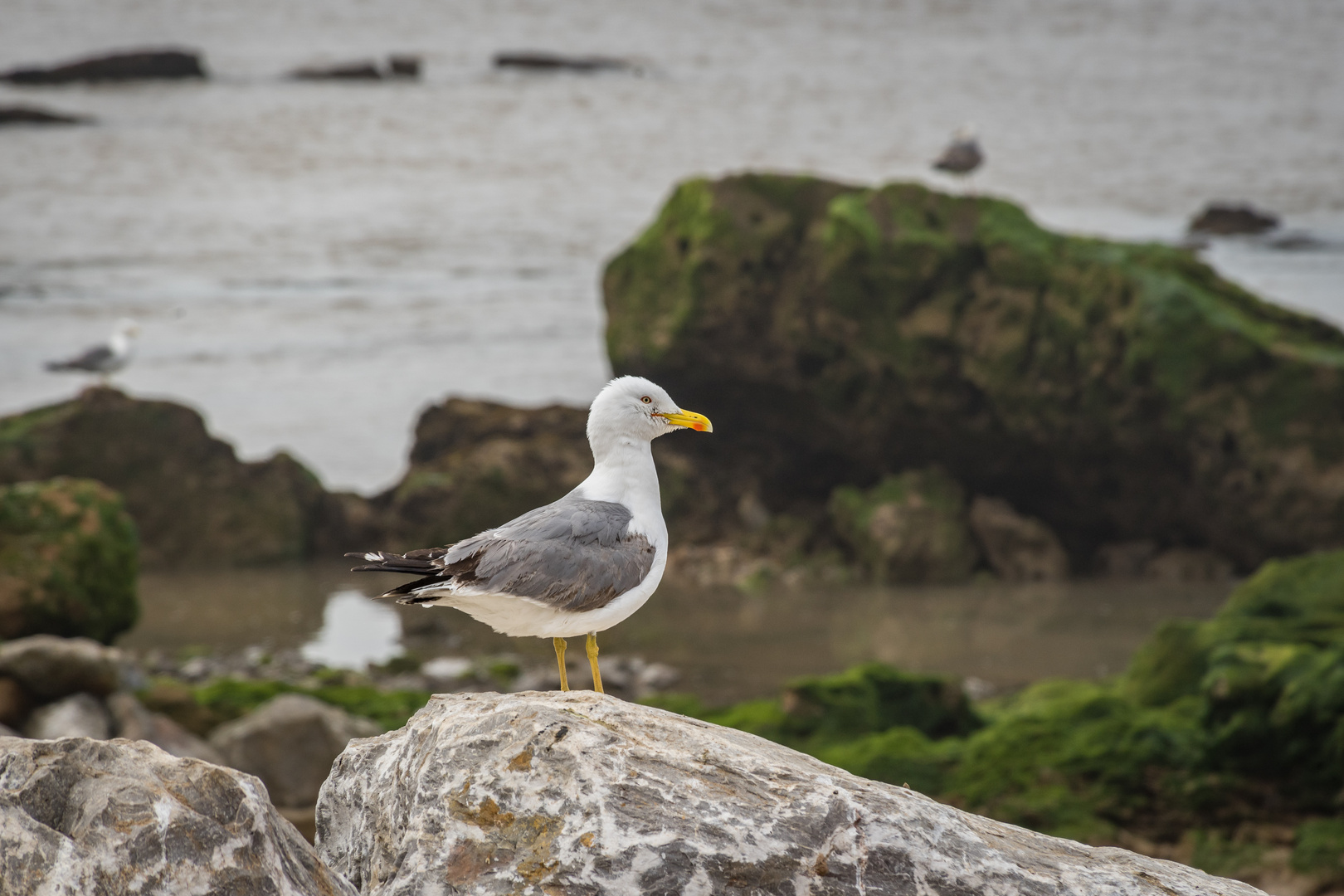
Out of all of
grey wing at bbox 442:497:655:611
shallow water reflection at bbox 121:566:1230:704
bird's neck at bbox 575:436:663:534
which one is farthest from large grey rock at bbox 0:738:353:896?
shallow water reflection at bbox 121:566:1230:704

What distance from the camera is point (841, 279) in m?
20.4

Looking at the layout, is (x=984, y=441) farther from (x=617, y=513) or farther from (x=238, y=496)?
(x=617, y=513)

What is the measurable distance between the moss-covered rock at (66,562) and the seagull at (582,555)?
10345 mm

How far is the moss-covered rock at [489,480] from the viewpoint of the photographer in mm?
20562

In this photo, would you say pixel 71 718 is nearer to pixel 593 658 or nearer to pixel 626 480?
pixel 626 480

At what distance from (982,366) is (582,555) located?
1631 cm

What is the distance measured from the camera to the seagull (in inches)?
181

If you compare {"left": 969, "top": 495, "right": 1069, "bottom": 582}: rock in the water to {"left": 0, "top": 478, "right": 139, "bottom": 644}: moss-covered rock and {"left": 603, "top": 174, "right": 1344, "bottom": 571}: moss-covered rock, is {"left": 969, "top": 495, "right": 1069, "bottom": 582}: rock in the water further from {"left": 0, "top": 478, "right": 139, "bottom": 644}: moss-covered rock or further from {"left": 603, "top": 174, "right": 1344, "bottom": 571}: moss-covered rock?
{"left": 0, "top": 478, "right": 139, "bottom": 644}: moss-covered rock

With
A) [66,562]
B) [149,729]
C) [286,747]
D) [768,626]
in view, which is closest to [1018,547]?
[768,626]

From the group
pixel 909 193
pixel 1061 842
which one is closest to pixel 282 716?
pixel 1061 842

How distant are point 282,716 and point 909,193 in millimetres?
13199

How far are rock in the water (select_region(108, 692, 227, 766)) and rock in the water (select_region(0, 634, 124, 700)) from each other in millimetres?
190

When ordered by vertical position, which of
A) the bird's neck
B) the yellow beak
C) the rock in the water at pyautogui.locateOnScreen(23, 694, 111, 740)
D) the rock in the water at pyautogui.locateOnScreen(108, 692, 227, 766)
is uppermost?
the yellow beak

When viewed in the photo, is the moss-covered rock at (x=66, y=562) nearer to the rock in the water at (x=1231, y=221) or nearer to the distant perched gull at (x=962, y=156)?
the distant perched gull at (x=962, y=156)
